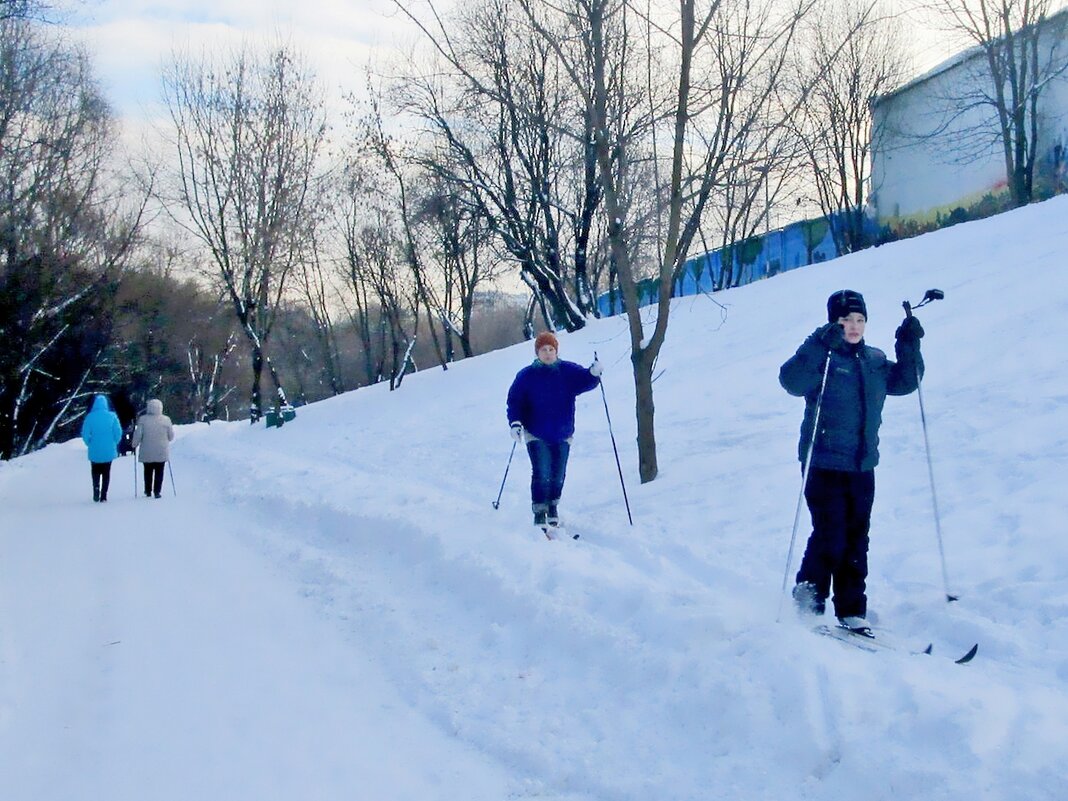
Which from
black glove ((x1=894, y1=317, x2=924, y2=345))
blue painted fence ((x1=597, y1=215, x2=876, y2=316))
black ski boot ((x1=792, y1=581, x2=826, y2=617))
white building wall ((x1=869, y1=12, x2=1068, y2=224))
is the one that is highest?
white building wall ((x1=869, y1=12, x2=1068, y2=224))

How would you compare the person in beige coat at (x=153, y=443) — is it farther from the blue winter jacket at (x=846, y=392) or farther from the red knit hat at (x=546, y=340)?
the blue winter jacket at (x=846, y=392)

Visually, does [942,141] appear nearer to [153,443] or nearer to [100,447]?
[153,443]

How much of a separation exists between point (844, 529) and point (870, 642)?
0.69 meters

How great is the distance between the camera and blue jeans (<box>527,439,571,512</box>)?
827cm

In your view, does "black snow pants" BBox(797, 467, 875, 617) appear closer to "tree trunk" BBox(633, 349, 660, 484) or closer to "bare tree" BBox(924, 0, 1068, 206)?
"tree trunk" BBox(633, 349, 660, 484)

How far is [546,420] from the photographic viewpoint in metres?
8.30

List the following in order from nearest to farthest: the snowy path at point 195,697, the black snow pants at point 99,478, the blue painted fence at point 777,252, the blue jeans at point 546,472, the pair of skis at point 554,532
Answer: the snowy path at point 195,697
the pair of skis at point 554,532
the blue jeans at point 546,472
the black snow pants at point 99,478
the blue painted fence at point 777,252

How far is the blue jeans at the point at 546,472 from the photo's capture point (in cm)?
827

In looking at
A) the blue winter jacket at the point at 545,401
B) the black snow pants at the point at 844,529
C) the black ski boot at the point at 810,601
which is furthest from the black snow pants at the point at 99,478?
the black snow pants at the point at 844,529

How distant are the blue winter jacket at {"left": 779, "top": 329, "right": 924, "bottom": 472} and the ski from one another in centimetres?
92

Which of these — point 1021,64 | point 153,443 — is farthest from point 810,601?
point 1021,64

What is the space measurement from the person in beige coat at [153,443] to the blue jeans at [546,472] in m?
8.24

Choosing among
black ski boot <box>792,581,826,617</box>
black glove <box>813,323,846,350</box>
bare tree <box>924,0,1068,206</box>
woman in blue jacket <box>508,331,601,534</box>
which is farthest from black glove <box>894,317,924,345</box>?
bare tree <box>924,0,1068,206</box>

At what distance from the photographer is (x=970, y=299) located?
13336 millimetres
